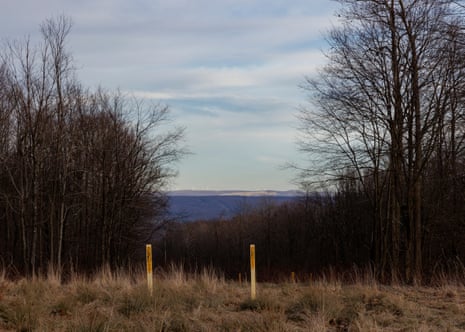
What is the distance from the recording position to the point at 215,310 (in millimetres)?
7520

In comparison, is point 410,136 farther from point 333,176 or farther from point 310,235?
point 310,235

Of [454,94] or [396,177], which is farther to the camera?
[396,177]

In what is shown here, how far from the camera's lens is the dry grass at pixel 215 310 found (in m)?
5.95

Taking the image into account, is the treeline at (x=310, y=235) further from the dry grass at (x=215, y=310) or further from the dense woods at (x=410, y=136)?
the dry grass at (x=215, y=310)

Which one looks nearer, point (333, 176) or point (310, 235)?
point (333, 176)

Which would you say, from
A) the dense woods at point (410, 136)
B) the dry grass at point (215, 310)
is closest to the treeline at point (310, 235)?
the dense woods at point (410, 136)

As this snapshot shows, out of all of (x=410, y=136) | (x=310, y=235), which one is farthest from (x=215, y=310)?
(x=310, y=235)

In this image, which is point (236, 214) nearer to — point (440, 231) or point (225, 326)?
point (440, 231)

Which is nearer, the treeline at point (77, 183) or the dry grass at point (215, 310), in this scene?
the dry grass at point (215, 310)

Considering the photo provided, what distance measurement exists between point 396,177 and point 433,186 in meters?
7.76

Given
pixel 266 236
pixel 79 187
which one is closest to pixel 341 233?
pixel 266 236

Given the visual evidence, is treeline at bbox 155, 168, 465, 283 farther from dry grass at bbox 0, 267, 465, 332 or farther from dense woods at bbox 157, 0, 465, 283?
dry grass at bbox 0, 267, 465, 332

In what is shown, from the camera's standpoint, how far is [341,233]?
41.2 meters

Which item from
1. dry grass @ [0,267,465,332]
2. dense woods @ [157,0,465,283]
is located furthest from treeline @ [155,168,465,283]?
dry grass @ [0,267,465,332]
